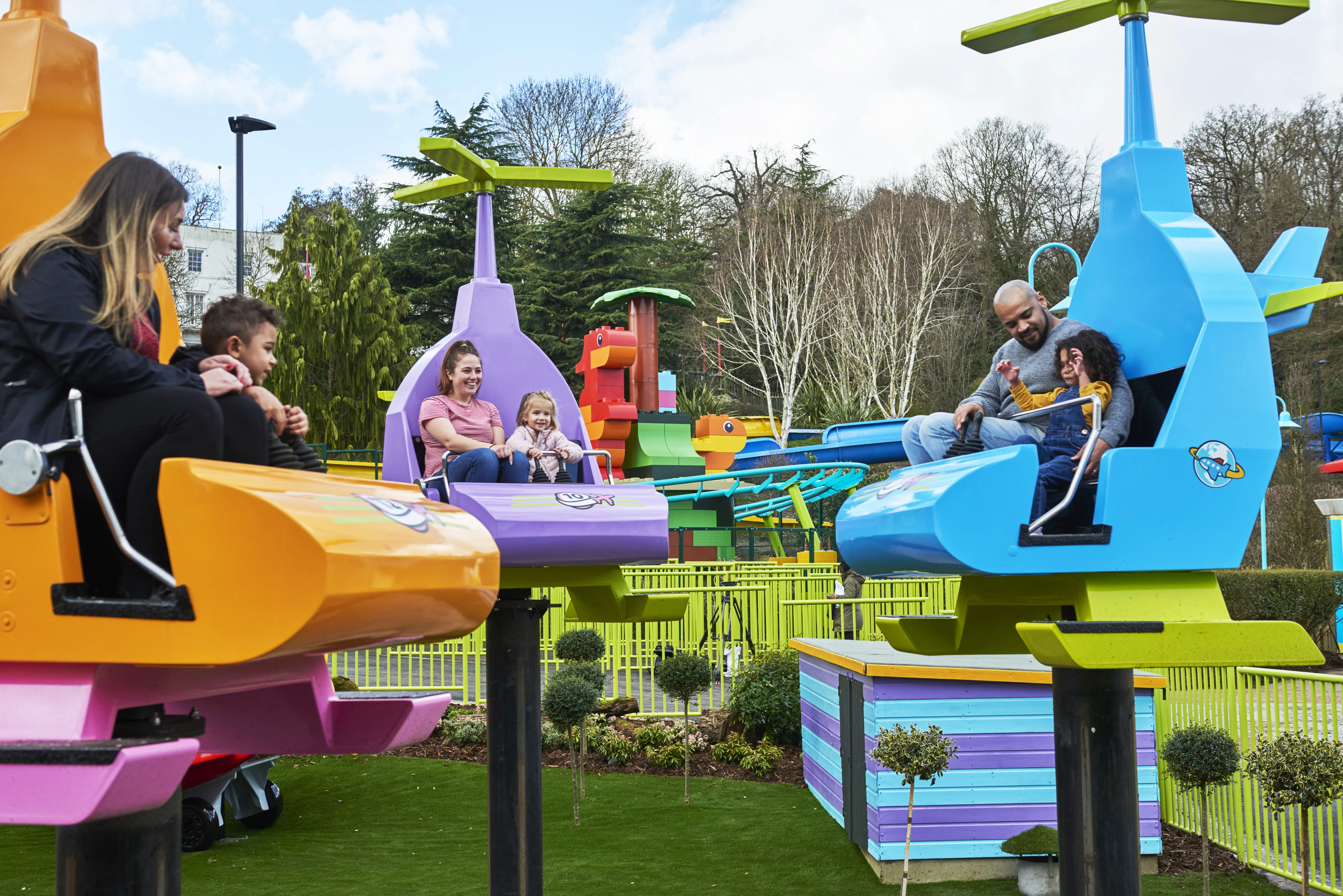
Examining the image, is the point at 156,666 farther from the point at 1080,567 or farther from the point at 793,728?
the point at 793,728

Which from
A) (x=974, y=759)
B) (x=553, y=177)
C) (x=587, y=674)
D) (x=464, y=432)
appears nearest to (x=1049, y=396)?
(x=464, y=432)

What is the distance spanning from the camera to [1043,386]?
394 centimetres

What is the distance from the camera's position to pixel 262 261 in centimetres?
4462

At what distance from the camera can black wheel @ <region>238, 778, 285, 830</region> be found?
8758mm

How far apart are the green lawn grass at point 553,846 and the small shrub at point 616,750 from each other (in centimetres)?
27

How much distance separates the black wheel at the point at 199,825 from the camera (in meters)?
7.86

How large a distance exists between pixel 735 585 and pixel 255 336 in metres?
10.3

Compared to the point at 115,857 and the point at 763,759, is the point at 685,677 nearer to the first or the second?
the point at 763,759

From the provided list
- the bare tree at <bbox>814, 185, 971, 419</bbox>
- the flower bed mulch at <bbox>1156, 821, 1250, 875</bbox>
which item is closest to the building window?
the bare tree at <bbox>814, 185, 971, 419</bbox>

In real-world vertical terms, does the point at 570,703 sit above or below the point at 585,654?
below

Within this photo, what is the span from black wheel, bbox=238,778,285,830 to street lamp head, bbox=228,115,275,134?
438 inches

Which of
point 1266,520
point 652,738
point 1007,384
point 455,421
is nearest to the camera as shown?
point 1007,384

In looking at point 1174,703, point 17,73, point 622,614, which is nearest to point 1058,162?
point 1174,703

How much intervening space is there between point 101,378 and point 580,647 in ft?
29.0
